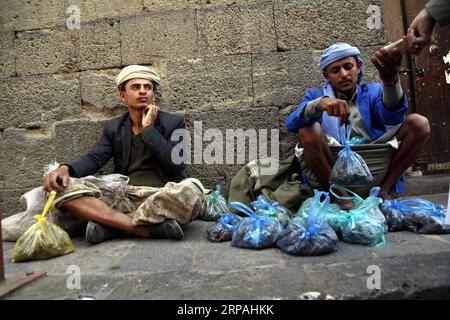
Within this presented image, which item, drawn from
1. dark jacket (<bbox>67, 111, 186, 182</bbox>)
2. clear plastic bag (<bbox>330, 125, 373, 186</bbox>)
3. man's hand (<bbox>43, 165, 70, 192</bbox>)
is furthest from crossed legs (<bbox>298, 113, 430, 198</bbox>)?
man's hand (<bbox>43, 165, 70, 192</bbox>)

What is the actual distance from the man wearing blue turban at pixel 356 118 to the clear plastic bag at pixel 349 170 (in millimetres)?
190

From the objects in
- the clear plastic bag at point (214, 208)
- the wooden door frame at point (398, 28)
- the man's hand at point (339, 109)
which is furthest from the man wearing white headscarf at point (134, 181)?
the wooden door frame at point (398, 28)

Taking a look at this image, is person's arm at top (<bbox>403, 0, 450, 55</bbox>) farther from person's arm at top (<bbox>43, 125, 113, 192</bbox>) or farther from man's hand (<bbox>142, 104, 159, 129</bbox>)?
person's arm at top (<bbox>43, 125, 113, 192</bbox>)

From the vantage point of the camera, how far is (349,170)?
2387mm

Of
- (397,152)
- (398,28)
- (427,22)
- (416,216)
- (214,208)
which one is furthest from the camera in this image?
(398,28)

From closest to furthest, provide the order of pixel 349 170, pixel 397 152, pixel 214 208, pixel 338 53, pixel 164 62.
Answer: pixel 349 170, pixel 397 152, pixel 338 53, pixel 214 208, pixel 164 62

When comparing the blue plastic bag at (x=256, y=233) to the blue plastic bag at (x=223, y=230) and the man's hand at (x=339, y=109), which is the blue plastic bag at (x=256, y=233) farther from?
the man's hand at (x=339, y=109)

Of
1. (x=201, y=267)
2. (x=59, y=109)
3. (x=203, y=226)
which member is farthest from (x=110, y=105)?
(x=201, y=267)

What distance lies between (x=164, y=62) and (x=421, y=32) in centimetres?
247

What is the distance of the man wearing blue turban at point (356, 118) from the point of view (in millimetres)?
2539

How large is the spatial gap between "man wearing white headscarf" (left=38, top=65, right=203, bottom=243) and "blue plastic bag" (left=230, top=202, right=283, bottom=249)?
1.33 feet

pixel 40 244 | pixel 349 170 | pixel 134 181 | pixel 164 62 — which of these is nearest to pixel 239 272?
pixel 349 170

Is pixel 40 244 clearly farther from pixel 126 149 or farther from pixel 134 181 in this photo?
pixel 126 149

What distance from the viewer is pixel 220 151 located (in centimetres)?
337
